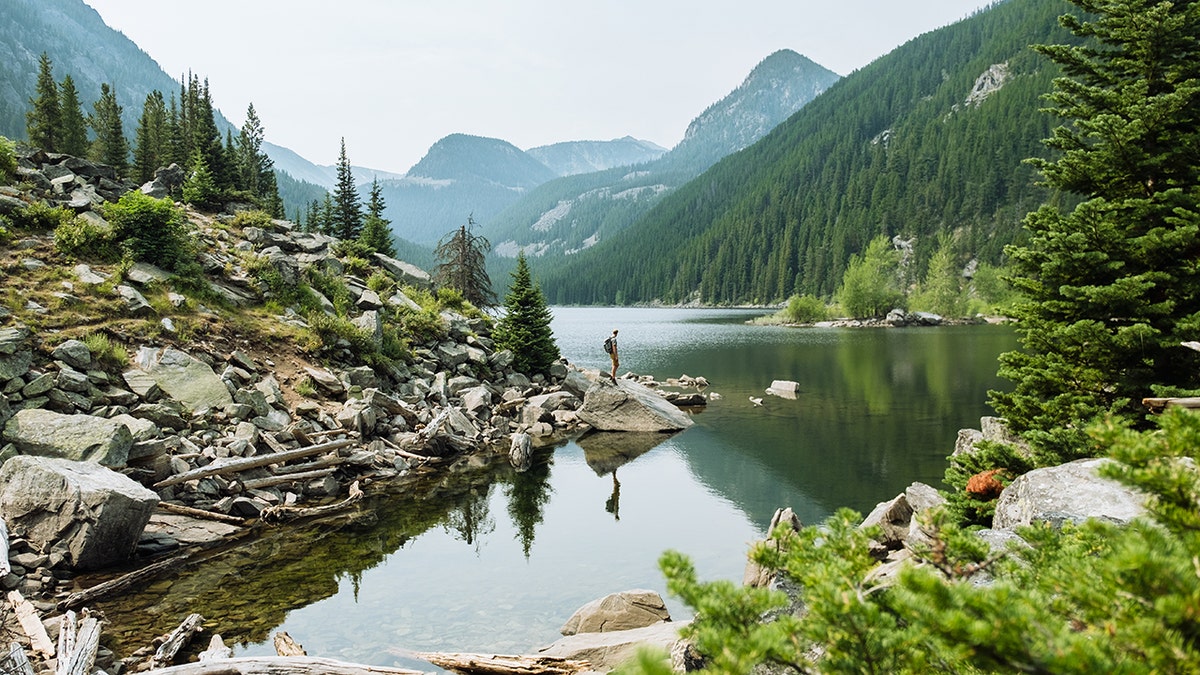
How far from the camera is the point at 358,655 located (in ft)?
27.1

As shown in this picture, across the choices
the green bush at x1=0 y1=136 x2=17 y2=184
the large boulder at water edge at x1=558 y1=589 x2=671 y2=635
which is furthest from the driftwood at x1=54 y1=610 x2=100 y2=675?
the green bush at x1=0 y1=136 x2=17 y2=184

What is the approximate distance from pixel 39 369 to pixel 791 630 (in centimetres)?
1734

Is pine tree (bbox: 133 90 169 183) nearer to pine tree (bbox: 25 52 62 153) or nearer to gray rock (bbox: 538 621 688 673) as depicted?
pine tree (bbox: 25 52 62 153)

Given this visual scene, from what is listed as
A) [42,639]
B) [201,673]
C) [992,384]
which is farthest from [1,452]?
[992,384]

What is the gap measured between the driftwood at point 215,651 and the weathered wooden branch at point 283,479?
6.18 m

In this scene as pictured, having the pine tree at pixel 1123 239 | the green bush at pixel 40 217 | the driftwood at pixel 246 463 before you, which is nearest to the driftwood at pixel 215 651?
the driftwood at pixel 246 463

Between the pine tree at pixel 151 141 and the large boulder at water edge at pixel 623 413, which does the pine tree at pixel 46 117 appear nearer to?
the pine tree at pixel 151 141

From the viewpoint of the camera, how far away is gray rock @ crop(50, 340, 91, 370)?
1410 cm

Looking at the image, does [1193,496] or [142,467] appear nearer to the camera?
[1193,496]

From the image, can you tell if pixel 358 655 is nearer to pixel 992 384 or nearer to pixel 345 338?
pixel 345 338

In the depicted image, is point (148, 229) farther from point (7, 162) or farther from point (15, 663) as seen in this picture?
point (15, 663)

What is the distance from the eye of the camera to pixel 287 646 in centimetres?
805

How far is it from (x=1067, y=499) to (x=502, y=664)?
681 cm

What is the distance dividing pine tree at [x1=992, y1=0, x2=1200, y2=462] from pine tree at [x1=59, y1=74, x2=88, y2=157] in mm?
54386
